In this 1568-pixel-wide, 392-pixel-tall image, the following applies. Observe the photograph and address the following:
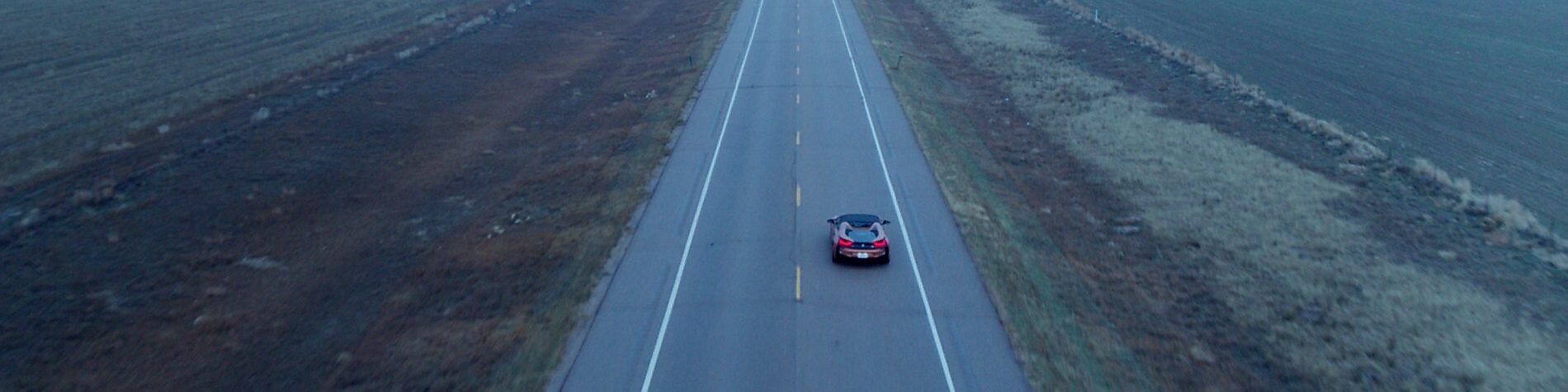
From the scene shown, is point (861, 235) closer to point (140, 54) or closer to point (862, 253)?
point (862, 253)

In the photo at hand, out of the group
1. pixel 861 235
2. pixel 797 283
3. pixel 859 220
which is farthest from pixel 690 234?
pixel 861 235

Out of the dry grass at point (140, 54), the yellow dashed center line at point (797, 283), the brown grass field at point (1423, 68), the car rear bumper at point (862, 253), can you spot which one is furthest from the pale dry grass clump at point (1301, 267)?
the dry grass at point (140, 54)

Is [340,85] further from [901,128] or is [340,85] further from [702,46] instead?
[901,128]

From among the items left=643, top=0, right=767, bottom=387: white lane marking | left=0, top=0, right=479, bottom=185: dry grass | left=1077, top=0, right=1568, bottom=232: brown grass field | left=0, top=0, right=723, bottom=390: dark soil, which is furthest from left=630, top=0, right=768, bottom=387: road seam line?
left=1077, top=0, right=1568, bottom=232: brown grass field

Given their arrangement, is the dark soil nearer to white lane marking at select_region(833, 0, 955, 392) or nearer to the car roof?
the car roof

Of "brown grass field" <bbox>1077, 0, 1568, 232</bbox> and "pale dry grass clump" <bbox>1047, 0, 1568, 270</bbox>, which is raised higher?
"pale dry grass clump" <bbox>1047, 0, 1568, 270</bbox>

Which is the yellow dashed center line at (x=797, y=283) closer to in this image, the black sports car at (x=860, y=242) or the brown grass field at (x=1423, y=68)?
the black sports car at (x=860, y=242)
